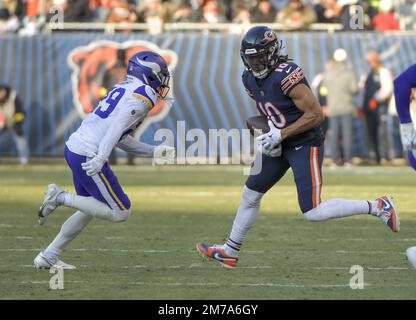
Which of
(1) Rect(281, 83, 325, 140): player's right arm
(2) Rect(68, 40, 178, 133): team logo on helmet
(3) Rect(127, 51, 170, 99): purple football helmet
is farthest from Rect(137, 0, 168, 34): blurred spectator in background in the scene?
(1) Rect(281, 83, 325, 140): player's right arm

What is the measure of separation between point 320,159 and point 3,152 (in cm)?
1103

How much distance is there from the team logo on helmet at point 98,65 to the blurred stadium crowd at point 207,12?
0.87 metres

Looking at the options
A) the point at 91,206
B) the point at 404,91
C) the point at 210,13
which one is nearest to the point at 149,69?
the point at 91,206

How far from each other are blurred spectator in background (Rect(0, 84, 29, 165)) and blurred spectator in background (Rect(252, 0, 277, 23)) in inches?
171

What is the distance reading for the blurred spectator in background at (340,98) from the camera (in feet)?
54.3

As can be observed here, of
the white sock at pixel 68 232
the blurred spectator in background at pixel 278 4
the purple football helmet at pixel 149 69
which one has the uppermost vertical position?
the blurred spectator in background at pixel 278 4

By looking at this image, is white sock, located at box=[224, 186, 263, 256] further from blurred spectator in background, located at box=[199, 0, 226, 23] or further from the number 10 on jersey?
blurred spectator in background, located at box=[199, 0, 226, 23]

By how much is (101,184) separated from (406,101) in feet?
6.72

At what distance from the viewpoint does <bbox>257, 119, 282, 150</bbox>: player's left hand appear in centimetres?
707

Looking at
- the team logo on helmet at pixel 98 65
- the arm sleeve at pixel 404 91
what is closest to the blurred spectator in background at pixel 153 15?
the team logo on helmet at pixel 98 65

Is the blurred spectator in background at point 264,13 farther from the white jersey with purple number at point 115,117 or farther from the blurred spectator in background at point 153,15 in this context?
the white jersey with purple number at point 115,117

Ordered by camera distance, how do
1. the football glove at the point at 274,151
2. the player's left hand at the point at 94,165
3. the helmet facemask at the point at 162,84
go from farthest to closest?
1. the helmet facemask at the point at 162,84
2. the football glove at the point at 274,151
3. the player's left hand at the point at 94,165

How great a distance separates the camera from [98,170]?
275 inches

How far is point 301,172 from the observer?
714 cm
